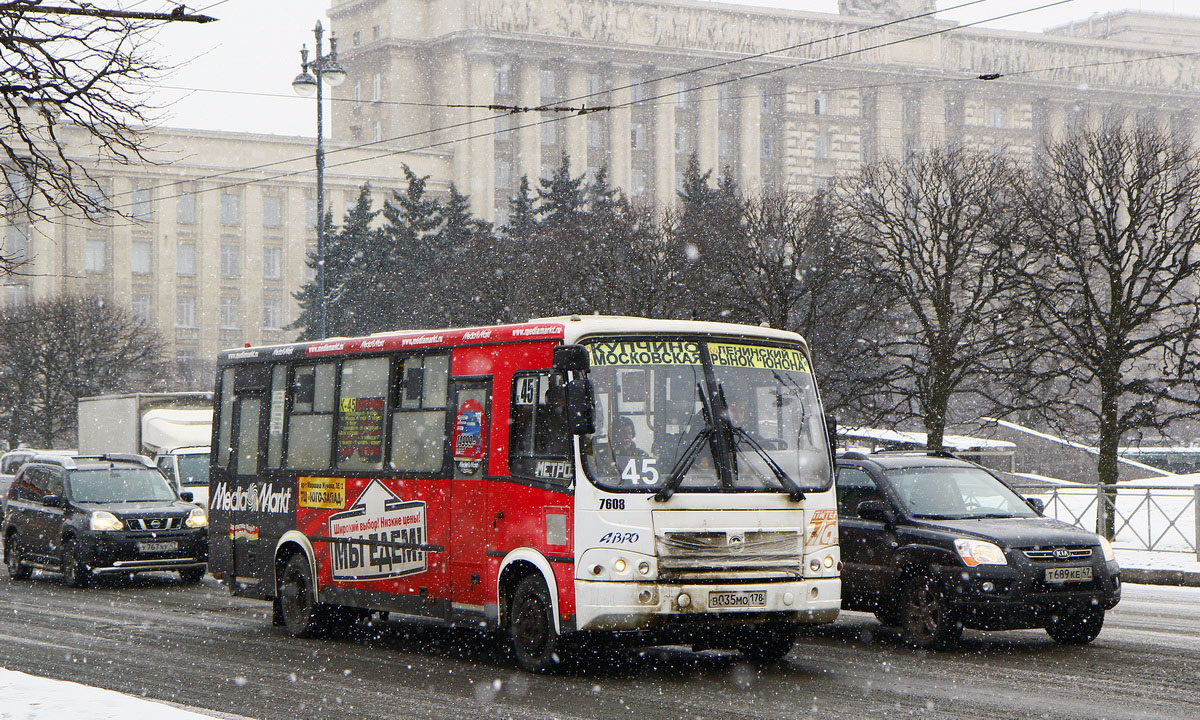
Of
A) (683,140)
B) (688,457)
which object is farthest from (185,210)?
(688,457)

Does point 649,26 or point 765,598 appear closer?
point 765,598

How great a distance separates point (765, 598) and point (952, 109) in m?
108

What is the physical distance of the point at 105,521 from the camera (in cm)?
2061

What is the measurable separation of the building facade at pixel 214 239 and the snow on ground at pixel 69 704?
259ft

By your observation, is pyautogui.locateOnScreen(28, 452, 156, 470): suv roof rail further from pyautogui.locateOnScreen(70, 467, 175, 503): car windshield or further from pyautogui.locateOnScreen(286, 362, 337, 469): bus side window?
pyautogui.locateOnScreen(286, 362, 337, 469): bus side window

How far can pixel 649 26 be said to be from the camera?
105438 millimetres

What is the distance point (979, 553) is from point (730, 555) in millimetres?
2354

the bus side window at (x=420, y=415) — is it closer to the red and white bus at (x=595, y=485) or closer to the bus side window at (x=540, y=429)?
the red and white bus at (x=595, y=485)

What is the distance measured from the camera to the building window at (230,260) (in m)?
93.8

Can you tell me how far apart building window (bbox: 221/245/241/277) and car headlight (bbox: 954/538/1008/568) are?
→ 85058 millimetres

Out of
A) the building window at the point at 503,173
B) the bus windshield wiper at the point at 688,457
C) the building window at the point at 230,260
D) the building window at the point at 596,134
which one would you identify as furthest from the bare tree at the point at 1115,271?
the building window at the point at 596,134

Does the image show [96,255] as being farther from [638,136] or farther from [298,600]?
[298,600]

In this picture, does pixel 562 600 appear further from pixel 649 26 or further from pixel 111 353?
pixel 649 26

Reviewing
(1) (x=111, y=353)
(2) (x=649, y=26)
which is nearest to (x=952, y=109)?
(2) (x=649, y=26)
